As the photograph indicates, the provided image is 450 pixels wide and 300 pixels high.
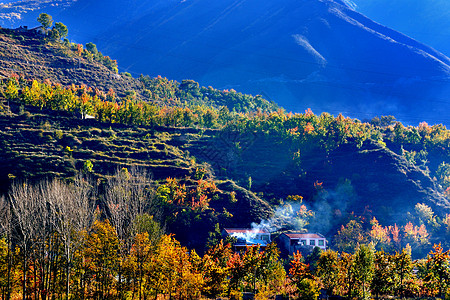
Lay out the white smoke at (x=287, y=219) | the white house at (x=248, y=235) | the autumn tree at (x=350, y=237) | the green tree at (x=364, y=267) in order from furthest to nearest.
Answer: the white smoke at (x=287, y=219) → the autumn tree at (x=350, y=237) → the white house at (x=248, y=235) → the green tree at (x=364, y=267)

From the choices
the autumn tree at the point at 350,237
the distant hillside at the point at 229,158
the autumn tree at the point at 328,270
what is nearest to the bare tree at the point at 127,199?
the distant hillside at the point at 229,158

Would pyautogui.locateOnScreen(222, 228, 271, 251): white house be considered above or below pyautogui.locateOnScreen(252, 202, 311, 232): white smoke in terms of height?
below

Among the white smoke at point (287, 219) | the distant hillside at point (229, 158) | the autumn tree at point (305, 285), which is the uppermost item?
the distant hillside at point (229, 158)

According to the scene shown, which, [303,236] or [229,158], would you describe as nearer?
[303,236]

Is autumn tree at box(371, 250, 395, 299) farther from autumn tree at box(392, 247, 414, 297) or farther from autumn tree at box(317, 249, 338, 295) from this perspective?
autumn tree at box(317, 249, 338, 295)

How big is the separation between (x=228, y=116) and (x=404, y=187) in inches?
1753

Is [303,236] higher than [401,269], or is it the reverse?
[303,236]

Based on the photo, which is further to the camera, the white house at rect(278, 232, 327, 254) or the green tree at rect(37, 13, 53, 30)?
the green tree at rect(37, 13, 53, 30)

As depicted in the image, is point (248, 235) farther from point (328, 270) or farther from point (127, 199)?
point (328, 270)

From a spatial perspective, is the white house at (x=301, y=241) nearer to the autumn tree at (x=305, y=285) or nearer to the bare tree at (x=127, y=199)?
the bare tree at (x=127, y=199)

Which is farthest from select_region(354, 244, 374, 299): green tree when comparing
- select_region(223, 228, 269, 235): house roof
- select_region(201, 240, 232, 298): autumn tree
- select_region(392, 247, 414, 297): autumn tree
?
select_region(223, 228, 269, 235): house roof

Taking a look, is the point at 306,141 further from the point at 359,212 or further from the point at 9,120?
the point at 9,120

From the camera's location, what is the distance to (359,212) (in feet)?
211

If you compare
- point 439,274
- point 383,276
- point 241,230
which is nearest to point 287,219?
point 241,230
